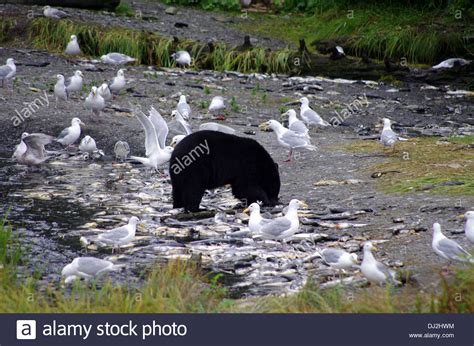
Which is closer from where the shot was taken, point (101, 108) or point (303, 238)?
point (303, 238)

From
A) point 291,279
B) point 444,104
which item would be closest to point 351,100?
point 444,104

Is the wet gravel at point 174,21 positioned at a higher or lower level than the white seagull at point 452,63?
lower

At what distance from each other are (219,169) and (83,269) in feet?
10.8

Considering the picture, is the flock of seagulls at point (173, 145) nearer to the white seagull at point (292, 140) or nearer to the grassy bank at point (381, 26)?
the white seagull at point (292, 140)

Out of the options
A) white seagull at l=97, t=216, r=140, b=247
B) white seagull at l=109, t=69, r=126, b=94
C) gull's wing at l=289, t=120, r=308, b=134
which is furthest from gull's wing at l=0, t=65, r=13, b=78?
white seagull at l=97, t=216, r=140, b=247

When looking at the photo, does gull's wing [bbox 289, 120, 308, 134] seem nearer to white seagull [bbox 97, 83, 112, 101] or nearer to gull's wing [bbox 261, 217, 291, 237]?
white seagull [bbox 97, 83, 112, 101]

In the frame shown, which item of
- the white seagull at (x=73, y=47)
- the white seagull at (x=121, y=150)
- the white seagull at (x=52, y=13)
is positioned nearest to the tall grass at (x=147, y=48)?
the white seagull at (x=52, y=13)

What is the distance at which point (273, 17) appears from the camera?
26422 mm

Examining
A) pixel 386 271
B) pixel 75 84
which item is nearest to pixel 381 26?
pixel 75 84

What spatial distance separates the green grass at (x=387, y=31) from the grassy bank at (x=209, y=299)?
14445 millimetres

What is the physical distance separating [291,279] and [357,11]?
636 inches

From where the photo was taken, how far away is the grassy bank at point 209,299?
7059 millimetres

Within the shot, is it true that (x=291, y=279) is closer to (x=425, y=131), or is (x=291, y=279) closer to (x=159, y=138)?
(x=159, y=138)
